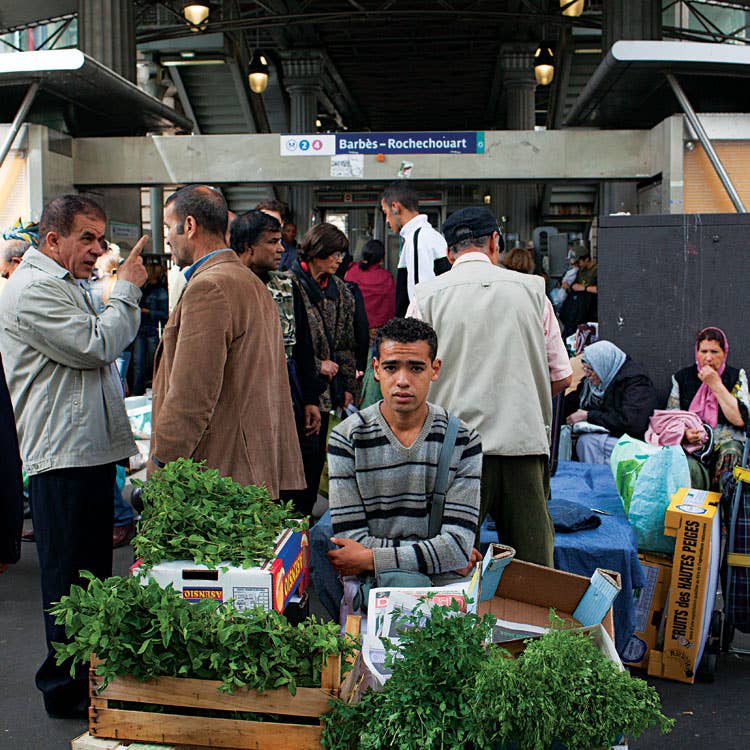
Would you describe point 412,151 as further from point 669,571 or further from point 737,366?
point 669,571

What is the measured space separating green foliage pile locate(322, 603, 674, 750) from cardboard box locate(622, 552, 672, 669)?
93.3 inches

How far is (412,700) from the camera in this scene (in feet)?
7.02

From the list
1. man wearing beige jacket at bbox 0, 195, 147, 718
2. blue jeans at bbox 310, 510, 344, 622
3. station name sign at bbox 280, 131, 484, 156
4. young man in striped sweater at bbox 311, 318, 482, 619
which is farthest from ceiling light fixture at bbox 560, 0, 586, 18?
young man in striped sweater at bbox 311, 318, 482, 619

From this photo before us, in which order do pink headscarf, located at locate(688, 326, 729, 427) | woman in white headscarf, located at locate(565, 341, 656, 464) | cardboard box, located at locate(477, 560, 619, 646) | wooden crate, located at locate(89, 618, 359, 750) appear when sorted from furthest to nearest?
woman in white headscarf, located at locate(565, 341, 656, 464) < pink headscarf, located at locate(688, 326, 729, 427) < cardboard box, located at locate(477, 560, 619, 646) < wooden crate, located at locate(89, 618, 359, 750)

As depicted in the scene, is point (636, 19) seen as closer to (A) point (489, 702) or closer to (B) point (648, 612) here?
(B) point (648, 612)

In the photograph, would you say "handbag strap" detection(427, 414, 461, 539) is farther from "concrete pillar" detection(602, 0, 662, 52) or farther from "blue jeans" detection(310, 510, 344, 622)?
"concrete pillar" detection(602, 0, 662, 52)

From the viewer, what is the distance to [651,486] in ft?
15.3

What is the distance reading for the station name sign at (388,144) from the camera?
939 cm

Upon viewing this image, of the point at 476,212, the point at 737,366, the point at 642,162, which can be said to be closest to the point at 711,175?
the point at 642,162

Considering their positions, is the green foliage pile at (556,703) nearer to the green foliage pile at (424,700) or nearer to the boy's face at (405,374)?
the green foliage pile at (424,700)

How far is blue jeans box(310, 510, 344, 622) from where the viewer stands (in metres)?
3.89

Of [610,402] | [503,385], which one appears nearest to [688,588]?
[503,385]

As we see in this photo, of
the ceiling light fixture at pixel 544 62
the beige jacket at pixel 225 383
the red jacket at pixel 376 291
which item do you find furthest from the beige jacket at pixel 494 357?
the ceiling light fixture at pixel 544 62

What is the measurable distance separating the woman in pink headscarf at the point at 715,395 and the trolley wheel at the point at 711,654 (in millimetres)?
1266
